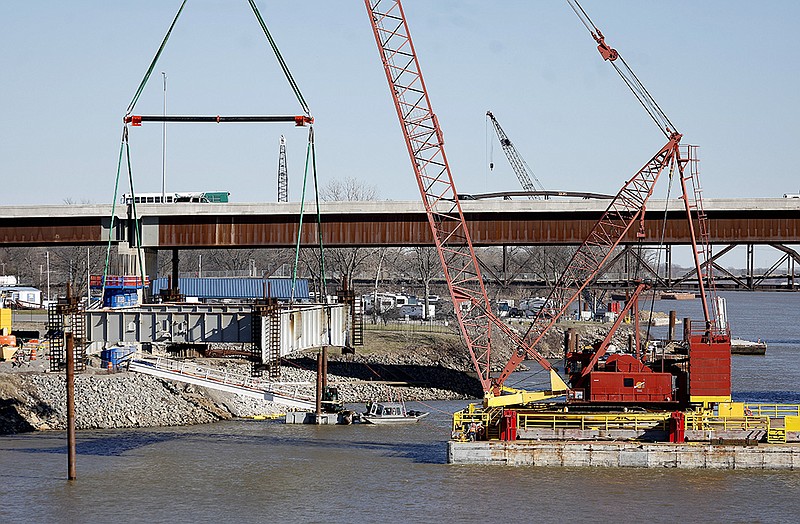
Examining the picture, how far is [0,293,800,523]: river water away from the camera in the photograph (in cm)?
4166

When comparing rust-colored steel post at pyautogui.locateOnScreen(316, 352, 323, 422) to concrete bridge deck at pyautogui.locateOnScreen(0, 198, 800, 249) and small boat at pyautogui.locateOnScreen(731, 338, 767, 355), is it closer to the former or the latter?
concrete bridge deck at pyautogui.locateOnScreen(0, 198, 800, 249)

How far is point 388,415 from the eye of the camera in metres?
62.9

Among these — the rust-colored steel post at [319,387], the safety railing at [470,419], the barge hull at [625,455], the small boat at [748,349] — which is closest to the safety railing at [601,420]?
the barge hull at [625,455]

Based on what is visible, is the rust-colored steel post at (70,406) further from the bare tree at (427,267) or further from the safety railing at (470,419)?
the bare tree at (427,267)

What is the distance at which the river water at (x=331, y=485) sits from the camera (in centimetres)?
4166

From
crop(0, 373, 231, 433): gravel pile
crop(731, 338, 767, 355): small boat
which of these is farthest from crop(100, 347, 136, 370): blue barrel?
crop(731, 338, 767, 355): small boat

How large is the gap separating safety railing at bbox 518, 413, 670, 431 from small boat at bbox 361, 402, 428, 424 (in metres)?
11.3

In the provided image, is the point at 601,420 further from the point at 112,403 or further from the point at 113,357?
the point at 113,357

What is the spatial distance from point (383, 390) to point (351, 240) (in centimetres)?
1021

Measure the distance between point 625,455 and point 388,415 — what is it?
16.9 meters

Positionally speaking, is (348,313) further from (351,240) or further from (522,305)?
(522,305)

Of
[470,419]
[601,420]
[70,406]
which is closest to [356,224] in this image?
[470,419]

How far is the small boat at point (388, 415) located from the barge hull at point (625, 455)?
1204 centimetres

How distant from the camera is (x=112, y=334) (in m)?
52.8
